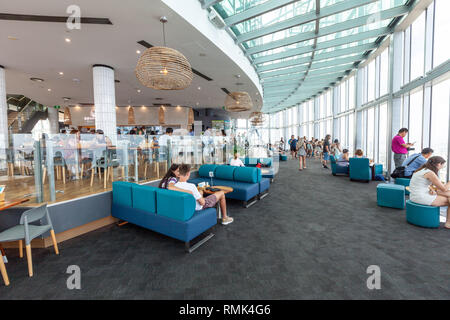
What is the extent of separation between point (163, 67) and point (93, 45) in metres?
3.23

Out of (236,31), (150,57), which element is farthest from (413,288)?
(236,31)

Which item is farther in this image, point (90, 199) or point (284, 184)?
point (284, 184)

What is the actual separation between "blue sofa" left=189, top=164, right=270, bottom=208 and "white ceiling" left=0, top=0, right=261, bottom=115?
3.55 meters

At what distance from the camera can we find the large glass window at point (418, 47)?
609 centimetres

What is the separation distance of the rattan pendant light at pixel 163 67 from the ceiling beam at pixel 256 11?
2297 millimetres

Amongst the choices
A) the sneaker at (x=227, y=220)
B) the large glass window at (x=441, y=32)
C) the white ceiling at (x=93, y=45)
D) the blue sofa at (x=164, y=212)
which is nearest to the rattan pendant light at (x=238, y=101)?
the white ceiling at (x=93, y=45)

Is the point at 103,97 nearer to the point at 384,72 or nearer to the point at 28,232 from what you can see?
the point at 28,232

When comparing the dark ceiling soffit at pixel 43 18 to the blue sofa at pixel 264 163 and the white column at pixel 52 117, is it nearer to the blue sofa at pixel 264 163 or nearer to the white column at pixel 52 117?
the blue sofa at pixel 264 163

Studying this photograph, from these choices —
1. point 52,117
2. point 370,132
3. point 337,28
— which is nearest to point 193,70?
point 337,28

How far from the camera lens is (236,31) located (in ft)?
22.0

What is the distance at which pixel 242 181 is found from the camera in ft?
17.4

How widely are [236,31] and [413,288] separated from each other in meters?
7.42

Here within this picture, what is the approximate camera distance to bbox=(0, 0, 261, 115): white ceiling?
3994 millimetres
